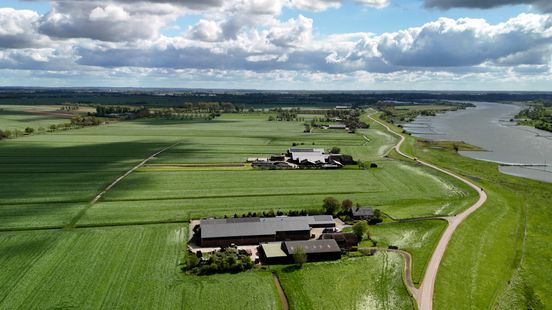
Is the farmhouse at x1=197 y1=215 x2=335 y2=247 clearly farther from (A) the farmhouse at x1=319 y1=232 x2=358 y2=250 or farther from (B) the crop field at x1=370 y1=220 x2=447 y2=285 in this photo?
(B) the crop field at x1=370 y1=220 x2=447 y2=285

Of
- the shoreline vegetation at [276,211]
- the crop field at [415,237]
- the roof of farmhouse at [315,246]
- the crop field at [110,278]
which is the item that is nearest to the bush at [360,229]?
the crop field at [415,237]

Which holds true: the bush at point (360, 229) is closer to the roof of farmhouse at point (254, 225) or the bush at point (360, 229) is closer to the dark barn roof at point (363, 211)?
the roof of farmhouse at point (254, 225)

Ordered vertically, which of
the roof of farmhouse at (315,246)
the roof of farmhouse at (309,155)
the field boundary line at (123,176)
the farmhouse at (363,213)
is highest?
the roof of farmhouse at (309,155)

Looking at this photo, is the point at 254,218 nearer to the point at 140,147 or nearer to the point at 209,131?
the point at 140,147

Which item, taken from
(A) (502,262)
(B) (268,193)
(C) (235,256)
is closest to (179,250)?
(C) (235,256)

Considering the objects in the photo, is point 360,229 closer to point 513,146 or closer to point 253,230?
point 253,230
